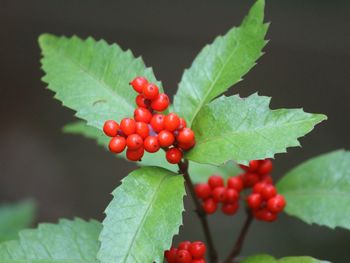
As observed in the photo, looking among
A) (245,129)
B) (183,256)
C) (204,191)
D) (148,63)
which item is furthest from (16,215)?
(148,63)

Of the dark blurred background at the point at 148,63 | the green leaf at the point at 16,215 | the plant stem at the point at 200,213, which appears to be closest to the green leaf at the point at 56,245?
the plant stem at the point at 200,213

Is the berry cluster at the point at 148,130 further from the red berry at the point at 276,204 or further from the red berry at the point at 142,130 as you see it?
the red berry at the point at 276,204

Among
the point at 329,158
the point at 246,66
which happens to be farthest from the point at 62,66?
the point at 329,158

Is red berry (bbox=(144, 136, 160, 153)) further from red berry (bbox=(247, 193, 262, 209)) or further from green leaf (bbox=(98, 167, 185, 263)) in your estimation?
red berry (bbox=(247, 193, 262, 209))

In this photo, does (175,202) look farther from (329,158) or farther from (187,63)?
(187,63)

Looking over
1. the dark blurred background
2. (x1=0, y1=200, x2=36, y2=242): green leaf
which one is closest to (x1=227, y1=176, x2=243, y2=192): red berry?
(x1=0, y1=200, x2=36, y2=242): green leaf

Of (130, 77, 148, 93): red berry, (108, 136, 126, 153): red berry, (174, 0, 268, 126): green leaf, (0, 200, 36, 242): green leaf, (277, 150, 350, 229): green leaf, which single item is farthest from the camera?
(0, 200, 36, 242): green leaf

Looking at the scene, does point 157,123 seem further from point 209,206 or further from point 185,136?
point 209,206
